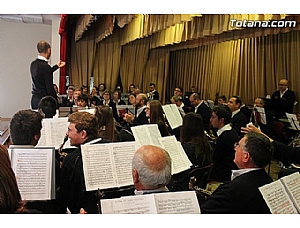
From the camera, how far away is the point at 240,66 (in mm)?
8062

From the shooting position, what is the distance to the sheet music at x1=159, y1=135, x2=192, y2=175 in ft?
9.15

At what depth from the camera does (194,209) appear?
174 cm

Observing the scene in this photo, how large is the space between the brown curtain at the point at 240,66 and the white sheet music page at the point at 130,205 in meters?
5.94

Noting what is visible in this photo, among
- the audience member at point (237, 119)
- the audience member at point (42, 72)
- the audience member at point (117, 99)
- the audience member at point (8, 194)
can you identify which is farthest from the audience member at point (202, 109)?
the audience member at point (8, 194)

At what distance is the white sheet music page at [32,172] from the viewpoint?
6.72 ft

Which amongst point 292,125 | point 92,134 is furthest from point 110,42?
point 92,134

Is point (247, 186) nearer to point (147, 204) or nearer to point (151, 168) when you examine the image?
point (151, 168)

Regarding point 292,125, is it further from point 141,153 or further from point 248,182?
point 141,153

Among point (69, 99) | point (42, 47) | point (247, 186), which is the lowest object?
point (247, 186)

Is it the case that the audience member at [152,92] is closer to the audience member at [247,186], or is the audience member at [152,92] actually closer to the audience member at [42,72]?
the audience member at [42,72]

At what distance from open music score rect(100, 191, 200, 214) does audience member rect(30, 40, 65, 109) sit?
2450mm

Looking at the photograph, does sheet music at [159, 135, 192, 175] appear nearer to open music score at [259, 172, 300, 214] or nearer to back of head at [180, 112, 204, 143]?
back of head at [180, 112, 204, 143]

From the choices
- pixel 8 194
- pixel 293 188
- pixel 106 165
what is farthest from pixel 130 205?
pixel 293 188

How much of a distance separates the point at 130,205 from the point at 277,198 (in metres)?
0.73
